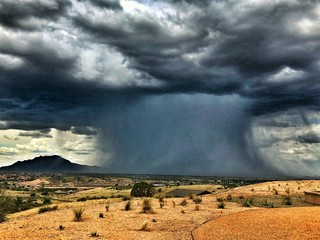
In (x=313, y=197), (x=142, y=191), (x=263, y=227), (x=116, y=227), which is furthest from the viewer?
(x=142, y=191)

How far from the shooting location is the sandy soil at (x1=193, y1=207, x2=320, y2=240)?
19153mm

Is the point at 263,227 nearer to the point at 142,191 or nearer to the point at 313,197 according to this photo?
the point at 313,197

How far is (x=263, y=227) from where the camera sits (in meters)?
21.6

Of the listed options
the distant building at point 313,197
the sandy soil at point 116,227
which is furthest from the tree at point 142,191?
the sandy soil at point 116,227

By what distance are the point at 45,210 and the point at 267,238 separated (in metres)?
26.6

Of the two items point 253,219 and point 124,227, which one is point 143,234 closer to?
point 124,227

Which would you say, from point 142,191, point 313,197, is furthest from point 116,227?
point 142,191

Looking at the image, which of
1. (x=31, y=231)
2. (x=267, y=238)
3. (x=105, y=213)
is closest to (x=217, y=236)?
(x=267, y=238)

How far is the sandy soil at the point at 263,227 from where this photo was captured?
19153 mm

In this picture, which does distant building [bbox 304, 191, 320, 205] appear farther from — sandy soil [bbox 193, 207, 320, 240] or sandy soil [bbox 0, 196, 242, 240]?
sandy soil [bbox 0, 196, 242, 240]

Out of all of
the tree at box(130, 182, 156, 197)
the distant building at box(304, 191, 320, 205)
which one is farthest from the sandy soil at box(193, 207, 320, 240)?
the tree at box(130, 182, 156, 197)

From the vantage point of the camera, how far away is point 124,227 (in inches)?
936

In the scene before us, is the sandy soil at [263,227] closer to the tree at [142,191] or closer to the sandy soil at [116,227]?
the sandy soil at [116,227]

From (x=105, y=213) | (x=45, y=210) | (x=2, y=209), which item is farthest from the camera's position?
(x=45, y=210)
